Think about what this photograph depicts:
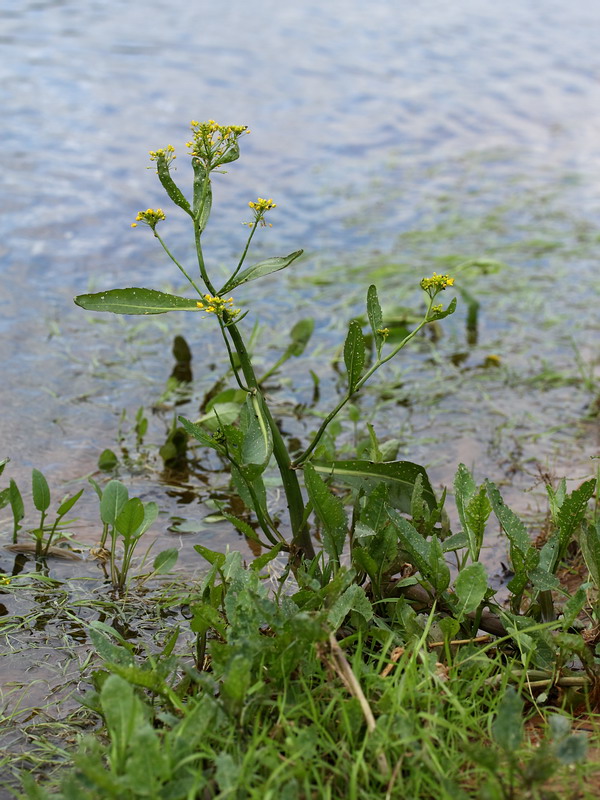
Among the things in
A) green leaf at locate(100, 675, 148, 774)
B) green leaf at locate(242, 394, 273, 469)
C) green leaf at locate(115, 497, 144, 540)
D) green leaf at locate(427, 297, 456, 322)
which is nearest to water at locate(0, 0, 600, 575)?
green leaf at locate(115, 497, 144, 540)

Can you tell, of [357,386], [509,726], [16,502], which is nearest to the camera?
[509,726]

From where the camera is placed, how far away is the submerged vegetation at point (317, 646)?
1572 millimetres

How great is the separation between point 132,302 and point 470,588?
960mm

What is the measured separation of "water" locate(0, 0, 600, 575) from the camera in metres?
3.60

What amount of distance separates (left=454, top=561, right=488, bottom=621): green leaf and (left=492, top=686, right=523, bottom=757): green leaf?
360 millimetres

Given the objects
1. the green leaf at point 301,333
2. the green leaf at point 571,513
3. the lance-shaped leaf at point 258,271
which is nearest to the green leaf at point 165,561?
the lance-shaped leaf at point 258,271

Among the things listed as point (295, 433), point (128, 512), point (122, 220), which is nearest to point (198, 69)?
point (122, 220)

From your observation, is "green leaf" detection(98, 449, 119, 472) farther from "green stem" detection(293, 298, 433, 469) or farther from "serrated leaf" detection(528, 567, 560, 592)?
"serrated leaf" detection(528, 567, 560, 592)

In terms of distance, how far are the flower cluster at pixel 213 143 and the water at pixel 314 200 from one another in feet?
3.85

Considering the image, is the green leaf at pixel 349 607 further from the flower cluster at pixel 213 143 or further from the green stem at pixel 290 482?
the flower cluster at pixel 213 143

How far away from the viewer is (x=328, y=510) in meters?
2.08

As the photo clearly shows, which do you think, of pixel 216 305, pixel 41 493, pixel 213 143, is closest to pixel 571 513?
pixel 216 305

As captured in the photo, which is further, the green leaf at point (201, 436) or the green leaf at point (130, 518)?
the green leaf at point (130, 518)

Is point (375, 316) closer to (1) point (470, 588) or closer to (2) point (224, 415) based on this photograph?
(1) point (470, 588)
